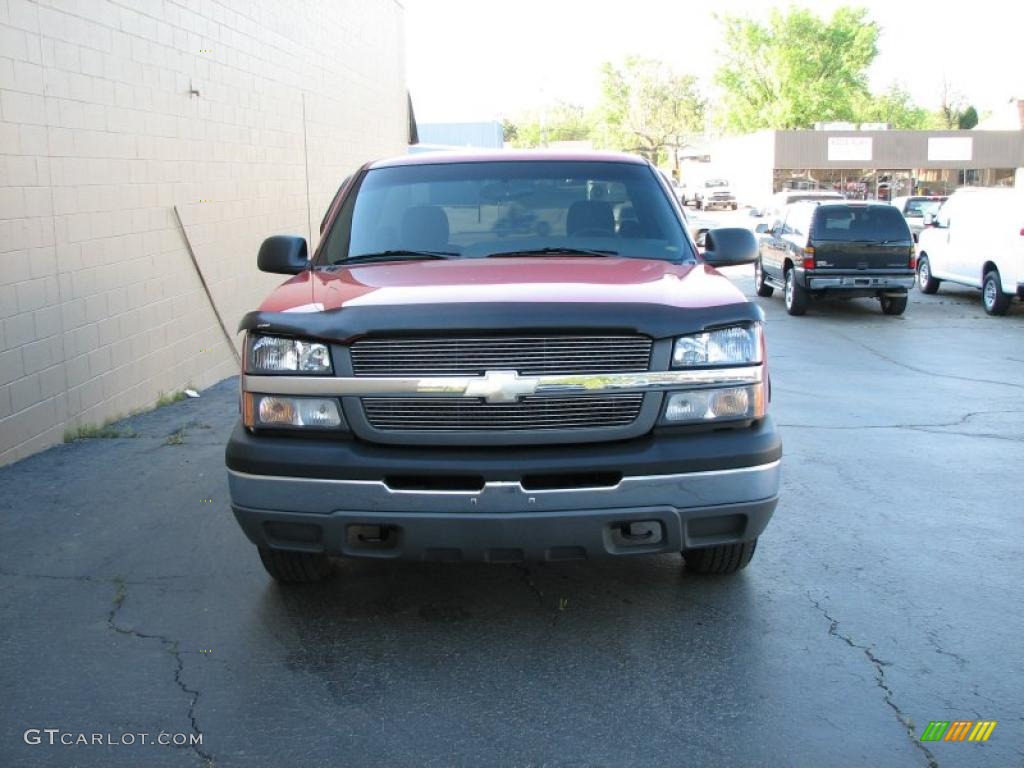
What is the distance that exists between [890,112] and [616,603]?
103794mm

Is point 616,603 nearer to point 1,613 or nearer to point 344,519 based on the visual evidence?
point 344,519

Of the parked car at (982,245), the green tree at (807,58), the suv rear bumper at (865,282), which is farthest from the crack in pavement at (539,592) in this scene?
the green tree at (807,58)

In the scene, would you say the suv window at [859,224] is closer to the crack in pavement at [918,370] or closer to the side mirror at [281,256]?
the crack in pavement at [918,370]

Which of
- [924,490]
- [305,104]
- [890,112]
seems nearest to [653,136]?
[890,112]

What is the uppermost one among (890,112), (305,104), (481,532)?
(890,112)

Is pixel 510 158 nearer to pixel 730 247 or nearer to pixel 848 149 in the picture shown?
pixel 730 247

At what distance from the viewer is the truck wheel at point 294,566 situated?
452 cm

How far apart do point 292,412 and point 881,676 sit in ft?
7.84

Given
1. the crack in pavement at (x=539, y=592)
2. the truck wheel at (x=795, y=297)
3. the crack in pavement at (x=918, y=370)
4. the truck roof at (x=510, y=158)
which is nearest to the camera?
the crack in pavement at (x=539, y=592)

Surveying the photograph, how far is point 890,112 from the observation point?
9869 cm

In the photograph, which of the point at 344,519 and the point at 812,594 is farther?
the point at 812,594

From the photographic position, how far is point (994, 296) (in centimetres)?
1648

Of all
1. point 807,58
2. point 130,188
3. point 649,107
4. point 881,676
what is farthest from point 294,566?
point 649,107

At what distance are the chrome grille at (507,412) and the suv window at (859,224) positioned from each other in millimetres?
13226
